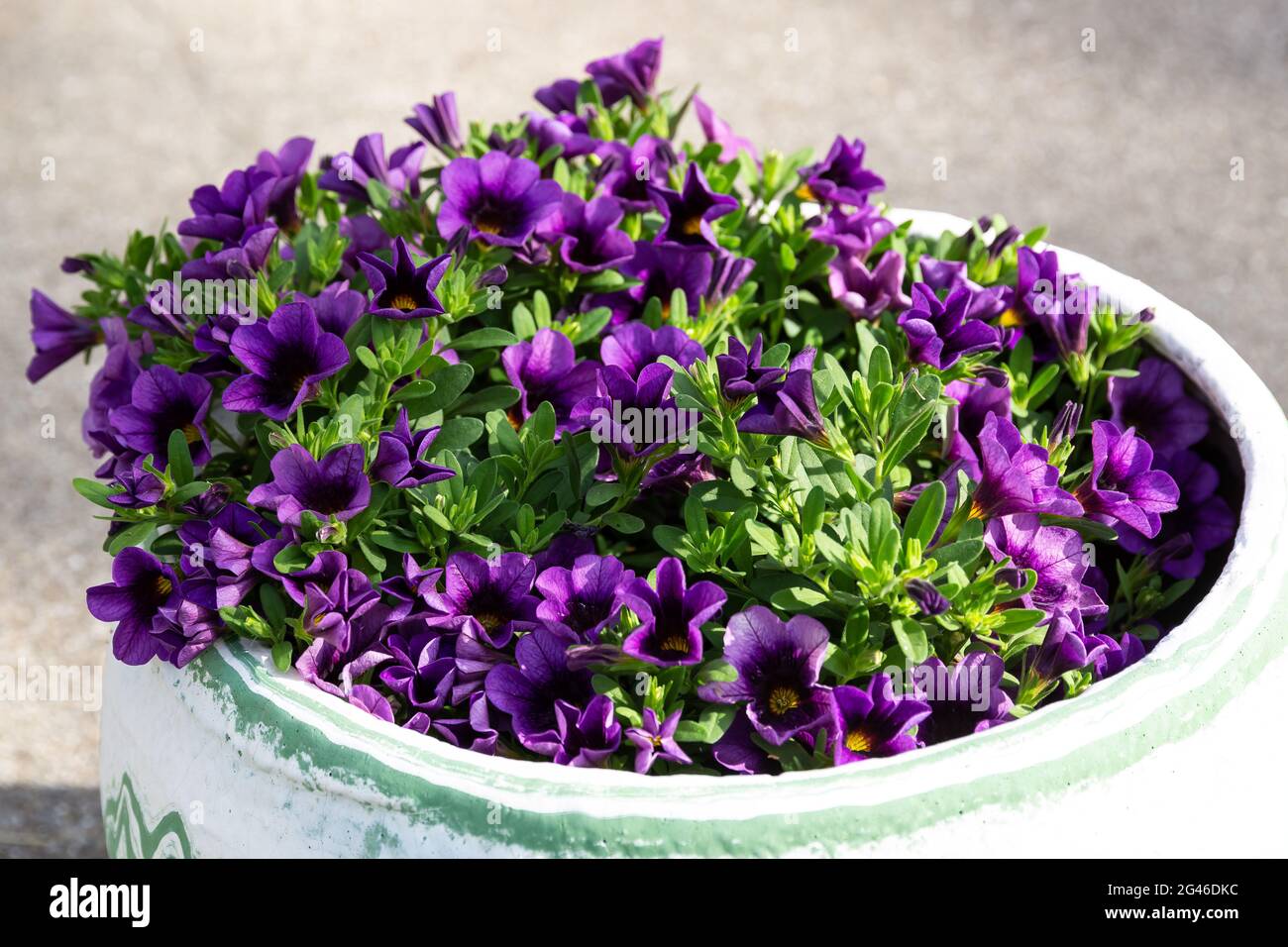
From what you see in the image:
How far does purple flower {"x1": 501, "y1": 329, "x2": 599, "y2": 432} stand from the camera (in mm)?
1546

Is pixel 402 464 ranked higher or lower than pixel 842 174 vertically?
lower

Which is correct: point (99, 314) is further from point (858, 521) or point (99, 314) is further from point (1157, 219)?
point (1157, 219)

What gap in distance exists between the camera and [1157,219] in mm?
3914

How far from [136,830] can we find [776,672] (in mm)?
629

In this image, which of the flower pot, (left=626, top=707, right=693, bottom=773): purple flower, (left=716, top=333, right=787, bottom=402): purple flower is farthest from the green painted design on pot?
(left=716, top=333, right=787, bottom=402): purple flower

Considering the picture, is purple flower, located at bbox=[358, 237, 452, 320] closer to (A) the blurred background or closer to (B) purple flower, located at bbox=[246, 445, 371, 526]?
(B) purple flower, located at bbox=[246, 445, 371, 526]

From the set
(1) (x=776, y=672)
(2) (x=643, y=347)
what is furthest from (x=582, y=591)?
(2) (x=643, y=347)

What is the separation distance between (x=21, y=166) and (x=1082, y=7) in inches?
124

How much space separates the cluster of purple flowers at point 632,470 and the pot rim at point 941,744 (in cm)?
7

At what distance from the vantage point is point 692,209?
1706 mm

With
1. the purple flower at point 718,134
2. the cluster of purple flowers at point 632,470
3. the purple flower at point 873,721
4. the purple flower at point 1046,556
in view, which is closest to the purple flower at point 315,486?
the cluster of purple flowers at point 632,470

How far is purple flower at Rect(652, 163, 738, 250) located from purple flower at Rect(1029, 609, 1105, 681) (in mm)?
569

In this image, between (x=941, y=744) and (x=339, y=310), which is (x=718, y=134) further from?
(x=941, y=744)
